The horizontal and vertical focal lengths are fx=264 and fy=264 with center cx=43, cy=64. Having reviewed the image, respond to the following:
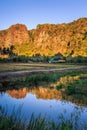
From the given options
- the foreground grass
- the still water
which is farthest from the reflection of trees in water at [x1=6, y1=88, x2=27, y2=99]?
the foreground grass

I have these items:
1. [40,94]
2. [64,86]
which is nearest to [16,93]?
[40,94]

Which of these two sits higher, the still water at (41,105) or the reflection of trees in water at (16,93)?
the still water at (41,105)

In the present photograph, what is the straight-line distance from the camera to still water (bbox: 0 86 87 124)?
15200 mm

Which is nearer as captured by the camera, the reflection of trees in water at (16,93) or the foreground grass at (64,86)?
the foreground grass at (64,86)

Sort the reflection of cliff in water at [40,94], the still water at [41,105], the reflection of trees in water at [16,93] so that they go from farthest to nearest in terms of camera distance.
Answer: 1. the reflection of trees in water at [16,93]
2. the reflection of cliff in water at [40,94]
3. the still water at [41,105]

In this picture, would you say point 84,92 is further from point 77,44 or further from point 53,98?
point 77,44

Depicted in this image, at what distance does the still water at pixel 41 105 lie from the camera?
15.2 m

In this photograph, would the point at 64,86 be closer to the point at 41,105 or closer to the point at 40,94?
the point at 40,94

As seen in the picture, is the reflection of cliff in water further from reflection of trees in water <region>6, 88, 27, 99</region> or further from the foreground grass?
the foreground grass

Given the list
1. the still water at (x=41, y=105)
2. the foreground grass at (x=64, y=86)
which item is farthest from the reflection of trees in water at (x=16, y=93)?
the foreground grass at (x=64, y=86)

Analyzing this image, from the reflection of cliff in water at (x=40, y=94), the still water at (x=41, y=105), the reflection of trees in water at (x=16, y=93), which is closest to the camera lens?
the still water at (x=41, y=105)

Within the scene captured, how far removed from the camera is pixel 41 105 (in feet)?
62.5

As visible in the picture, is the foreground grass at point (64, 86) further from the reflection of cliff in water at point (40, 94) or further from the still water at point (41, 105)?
the still water at point (41, 105)

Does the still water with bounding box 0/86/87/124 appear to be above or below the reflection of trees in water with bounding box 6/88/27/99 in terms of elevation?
above
